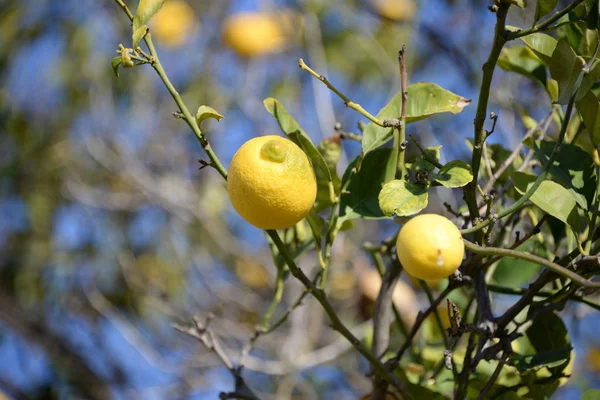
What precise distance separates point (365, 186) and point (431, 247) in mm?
140

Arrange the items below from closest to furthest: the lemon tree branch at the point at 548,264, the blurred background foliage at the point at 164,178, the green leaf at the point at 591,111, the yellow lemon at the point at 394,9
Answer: the lemon tree branch at the point at 548,264, the green leaf at the point at 591,111, the blurred background foliage at the point at 164,178, the yellow lemon at the point at 394,9

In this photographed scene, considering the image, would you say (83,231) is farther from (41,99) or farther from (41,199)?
(41,99)

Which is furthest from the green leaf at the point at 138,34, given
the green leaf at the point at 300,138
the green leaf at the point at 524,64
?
the green leaf at the point at 524,64

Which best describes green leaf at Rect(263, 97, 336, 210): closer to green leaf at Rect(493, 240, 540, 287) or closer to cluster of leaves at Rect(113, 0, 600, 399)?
cluster of leaves at Rect(113, 0, 600, 399)

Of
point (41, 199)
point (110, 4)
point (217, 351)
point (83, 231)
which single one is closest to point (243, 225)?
point (83, 231)

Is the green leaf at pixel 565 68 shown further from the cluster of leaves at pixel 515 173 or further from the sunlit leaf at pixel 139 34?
the sunlit leaf at pixel 139 34

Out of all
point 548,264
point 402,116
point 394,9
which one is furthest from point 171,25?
point 548,264

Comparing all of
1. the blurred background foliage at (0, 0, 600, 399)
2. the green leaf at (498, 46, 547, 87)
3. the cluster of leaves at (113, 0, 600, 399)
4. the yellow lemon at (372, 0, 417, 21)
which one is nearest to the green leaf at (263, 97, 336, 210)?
the cluster of leaves at (113, 0, 600, 399)

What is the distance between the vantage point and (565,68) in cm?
47

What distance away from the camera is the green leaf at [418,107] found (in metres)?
0.51

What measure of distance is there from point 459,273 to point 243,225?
A: 189 cm

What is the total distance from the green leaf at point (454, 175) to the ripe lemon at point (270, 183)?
9cm

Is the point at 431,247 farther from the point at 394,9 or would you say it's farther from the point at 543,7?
the point at 394,9

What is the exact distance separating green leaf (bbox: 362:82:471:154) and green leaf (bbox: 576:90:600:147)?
0.08 meters
